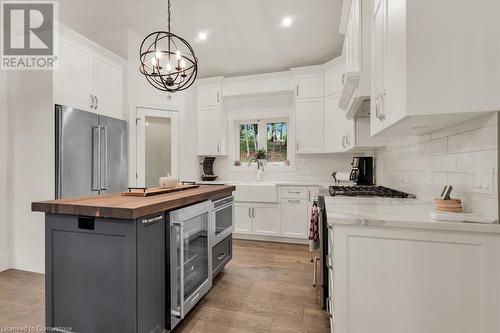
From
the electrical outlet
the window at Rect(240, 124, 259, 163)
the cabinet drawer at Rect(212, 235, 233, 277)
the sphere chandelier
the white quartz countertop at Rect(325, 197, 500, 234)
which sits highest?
the sphere chandelier

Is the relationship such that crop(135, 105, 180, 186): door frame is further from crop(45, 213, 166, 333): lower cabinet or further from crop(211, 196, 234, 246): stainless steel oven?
crop(45, 213, 166, 333): lower cabinet

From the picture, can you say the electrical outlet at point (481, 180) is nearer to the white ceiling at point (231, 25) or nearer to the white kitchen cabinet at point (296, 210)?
the white ceiling at point (231, 25)

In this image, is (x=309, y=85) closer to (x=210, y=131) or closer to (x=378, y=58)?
(x=210, y=131)

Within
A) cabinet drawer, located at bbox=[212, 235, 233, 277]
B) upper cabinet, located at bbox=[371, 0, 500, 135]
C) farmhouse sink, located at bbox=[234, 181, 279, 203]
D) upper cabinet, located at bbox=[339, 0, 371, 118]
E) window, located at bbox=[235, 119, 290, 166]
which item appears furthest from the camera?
window, located at bbox=[235, 119, 290, 166]

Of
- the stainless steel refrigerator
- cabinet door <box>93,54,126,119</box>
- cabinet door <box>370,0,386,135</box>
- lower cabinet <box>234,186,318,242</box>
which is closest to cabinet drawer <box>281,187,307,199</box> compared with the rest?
lower cabinet <box>234,186,318,242</box>

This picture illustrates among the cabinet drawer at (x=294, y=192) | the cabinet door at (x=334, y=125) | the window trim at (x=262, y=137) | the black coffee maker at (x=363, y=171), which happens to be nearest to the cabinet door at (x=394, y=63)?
the black coffee maker at (x=363, y=171)

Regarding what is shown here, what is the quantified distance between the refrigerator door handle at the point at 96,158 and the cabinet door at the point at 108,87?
370 mm

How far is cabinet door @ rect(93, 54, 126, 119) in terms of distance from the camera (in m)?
3.12

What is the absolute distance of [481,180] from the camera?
3.94 feet

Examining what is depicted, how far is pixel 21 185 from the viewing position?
2.88 meters

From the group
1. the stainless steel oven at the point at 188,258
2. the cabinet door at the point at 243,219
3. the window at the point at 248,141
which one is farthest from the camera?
the window at the point at 248,141

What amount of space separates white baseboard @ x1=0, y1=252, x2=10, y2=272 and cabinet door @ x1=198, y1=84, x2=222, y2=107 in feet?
10.7

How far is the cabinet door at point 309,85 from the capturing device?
12.9 ft

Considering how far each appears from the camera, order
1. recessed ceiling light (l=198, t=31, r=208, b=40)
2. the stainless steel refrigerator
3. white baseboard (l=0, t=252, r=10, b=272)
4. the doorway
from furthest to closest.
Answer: the doorway → recessed ceiling light (l=198, t=31, r=208, b=40) → white baseboard (l=0, t=252, r=10, b=272) → the stainless steel refrigerator
